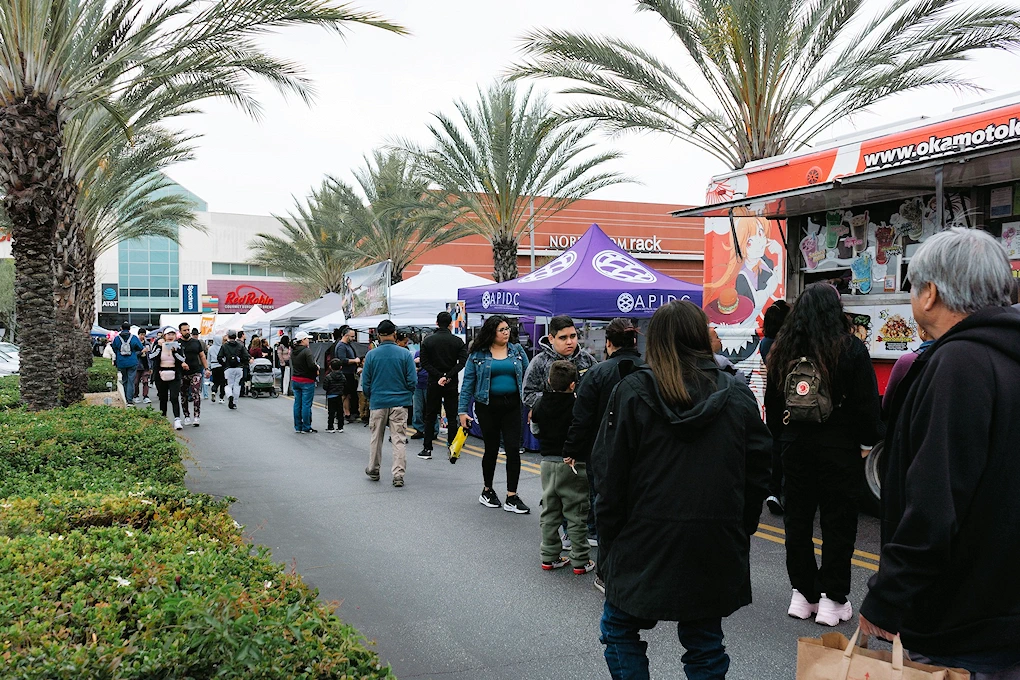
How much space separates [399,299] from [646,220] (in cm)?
3147

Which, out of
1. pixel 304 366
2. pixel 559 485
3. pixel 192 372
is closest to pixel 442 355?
pixel 304 366

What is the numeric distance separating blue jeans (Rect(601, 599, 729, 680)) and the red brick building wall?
1579 inches

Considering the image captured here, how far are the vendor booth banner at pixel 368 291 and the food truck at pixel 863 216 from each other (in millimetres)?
10399

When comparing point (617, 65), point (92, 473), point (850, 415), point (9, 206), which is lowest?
point (92, 473)

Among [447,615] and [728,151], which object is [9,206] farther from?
[728,151]

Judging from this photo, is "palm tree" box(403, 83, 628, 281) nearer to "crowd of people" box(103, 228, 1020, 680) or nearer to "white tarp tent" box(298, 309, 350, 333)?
"white tarp tent" box(298, 309, 350, 333)

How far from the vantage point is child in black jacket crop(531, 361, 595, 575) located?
5770 mm

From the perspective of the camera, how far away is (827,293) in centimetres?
464

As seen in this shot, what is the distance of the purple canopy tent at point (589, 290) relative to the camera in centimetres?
1152

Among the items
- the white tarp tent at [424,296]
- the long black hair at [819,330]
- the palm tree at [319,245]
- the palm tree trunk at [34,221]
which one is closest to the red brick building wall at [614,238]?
the palm tree at [319,245]

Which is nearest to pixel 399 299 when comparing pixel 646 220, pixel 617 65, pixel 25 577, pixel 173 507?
pixel 617 65

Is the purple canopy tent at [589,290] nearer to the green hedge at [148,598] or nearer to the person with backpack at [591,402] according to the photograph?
the person with backpack at [591,402]

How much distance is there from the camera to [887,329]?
701cm

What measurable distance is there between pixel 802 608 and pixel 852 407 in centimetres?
124
